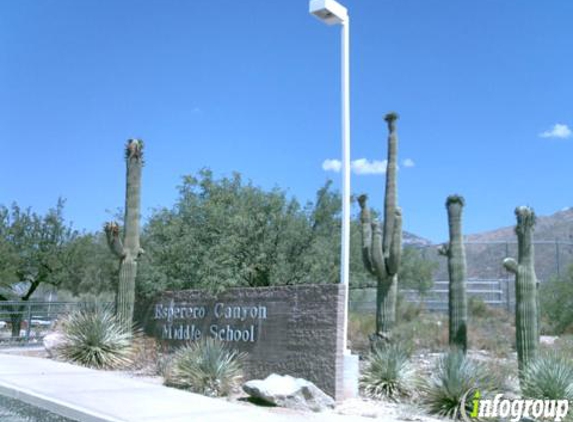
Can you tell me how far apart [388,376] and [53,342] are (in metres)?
9.14

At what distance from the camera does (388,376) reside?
1355 centimetres

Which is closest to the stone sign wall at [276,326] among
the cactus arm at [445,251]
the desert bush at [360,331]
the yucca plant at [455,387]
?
the yucca plant at [455,387]

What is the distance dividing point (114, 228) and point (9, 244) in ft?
47.1

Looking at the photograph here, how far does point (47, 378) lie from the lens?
1409cm

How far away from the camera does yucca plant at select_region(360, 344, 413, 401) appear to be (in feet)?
44.0

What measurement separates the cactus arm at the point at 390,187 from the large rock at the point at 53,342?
8288 mm

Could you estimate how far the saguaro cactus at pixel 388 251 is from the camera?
652 inches

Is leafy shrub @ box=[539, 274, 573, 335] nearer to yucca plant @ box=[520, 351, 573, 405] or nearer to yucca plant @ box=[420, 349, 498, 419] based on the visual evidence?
yucca plant @ box=[520, 351, 573, 405]

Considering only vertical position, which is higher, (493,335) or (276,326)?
(276,326)

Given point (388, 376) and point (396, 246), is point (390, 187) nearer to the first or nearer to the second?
point (396, 246)

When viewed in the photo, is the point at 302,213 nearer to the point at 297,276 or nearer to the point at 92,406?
the point at 297,276

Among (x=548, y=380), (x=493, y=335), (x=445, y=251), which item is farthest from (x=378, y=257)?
(x=493, y=335)

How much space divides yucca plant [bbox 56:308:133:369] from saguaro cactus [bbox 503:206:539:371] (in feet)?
29.1

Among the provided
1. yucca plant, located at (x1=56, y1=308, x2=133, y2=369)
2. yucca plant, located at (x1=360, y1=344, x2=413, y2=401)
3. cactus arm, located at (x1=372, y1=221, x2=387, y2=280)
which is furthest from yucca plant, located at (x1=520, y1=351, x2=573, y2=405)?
yucca plant, located at (x1=56, y1=308, x2=133, y2=369)
